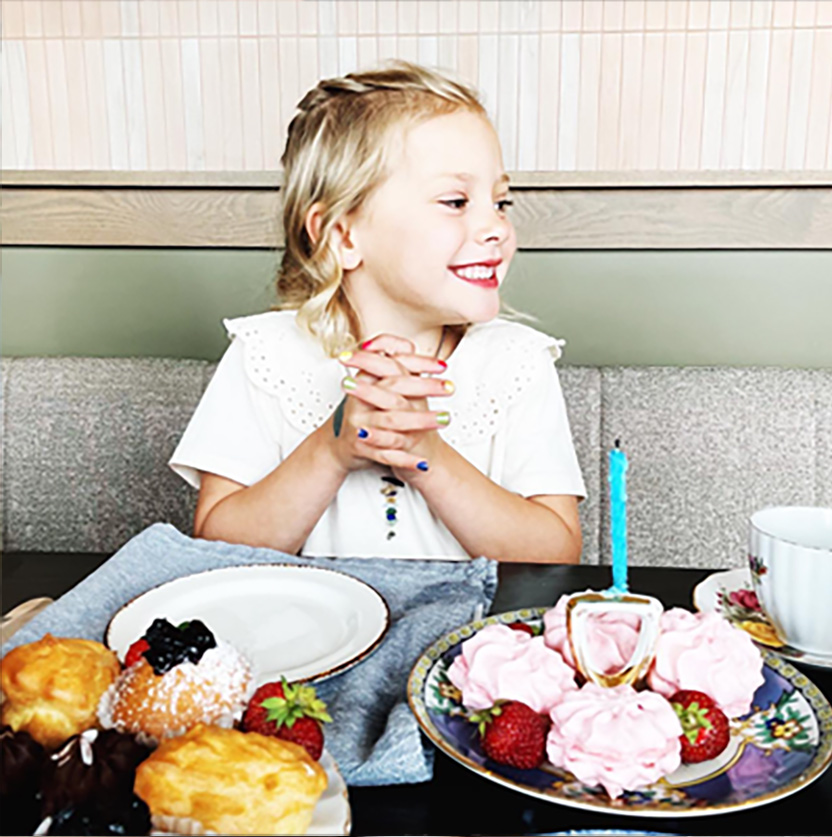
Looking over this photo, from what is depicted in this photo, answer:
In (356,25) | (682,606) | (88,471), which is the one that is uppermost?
(356,25)

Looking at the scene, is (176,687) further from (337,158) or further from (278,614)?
(337,158)

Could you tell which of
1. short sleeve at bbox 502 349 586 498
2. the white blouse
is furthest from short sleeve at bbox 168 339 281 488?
short sleeve at bbox 502 349 586 498

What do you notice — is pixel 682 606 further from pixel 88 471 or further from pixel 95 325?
pixel 95 325

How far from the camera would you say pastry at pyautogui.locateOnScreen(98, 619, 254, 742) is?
43 centimetres

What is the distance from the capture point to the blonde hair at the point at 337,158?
954mm

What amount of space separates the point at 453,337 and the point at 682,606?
0.48m

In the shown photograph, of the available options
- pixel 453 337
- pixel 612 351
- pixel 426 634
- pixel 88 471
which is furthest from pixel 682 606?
pixel 88 471

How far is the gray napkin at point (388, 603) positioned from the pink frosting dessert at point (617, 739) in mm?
70

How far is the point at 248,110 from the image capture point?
1.24m

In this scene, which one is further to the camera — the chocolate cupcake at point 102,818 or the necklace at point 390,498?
the necklace at point 390,498

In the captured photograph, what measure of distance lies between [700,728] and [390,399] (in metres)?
0.42

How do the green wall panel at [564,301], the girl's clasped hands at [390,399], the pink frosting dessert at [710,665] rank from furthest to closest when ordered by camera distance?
the green wall panel at [564,301]
the girl's clasped hands at [390,399]
the pink frosting dessert at [710,665]

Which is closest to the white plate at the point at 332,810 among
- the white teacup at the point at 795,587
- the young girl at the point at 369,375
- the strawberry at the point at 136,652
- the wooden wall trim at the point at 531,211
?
the strawberry at the point at 136,652

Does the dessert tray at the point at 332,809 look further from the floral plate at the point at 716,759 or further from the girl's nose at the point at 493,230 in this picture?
the girl's nose at the point at 493,230
